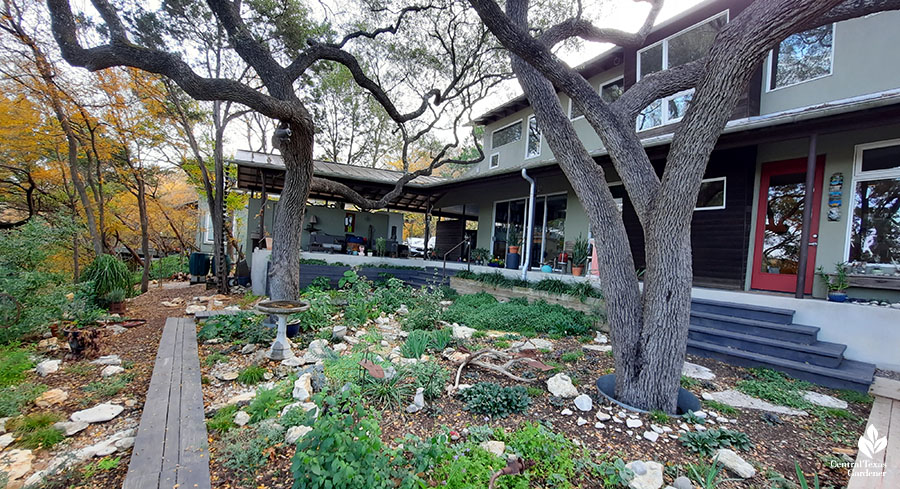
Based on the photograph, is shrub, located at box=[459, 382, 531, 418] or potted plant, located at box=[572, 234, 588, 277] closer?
shrub, located at box=[459, 382, 531, 418]

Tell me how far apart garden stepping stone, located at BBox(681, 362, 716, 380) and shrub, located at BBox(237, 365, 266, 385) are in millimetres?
4272

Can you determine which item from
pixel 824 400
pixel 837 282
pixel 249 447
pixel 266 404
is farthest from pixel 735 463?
pixel 837 282

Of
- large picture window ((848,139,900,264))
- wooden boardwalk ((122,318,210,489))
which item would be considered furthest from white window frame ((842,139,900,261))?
wooden boardwalk ((122,318,210,489))

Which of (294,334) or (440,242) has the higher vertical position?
(440,242)

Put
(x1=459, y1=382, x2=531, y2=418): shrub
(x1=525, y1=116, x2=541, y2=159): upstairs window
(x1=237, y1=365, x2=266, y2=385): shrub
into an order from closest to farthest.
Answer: (x1=459, y1=382, x2=531, y2=418): shrub → (x1=237, y1=365, x2=266, y2=385): shrub → (x1=525, y1=116, x2=541, y2=159): upstairs window

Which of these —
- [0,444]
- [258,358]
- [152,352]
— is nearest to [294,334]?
[258,358]

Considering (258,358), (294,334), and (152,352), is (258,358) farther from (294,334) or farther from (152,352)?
(152,352)

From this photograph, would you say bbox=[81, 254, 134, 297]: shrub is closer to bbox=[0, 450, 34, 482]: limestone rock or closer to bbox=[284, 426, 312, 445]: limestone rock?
bbox=[0, 450, 34, 482]: limestone rock

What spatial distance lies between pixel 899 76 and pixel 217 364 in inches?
361

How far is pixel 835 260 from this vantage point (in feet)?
16.1

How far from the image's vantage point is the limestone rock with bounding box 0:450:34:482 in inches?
73.1

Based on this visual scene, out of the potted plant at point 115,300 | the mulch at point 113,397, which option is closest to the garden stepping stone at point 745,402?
the mulch at point 113,397

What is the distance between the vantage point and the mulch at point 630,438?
1.99 metres

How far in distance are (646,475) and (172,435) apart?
2.88 meters
